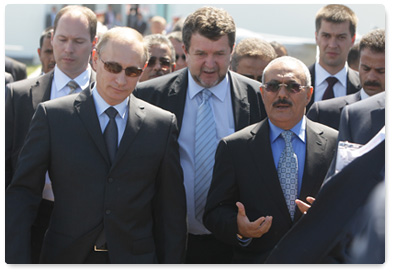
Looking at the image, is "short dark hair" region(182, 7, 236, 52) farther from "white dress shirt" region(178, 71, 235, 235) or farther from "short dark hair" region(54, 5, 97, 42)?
"short dark hair" region(54, 5, 97, 42)

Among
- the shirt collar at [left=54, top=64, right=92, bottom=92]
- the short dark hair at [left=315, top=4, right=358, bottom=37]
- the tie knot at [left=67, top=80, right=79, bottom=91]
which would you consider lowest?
the tie knot at [left=67, top=80, right=79, bottom=91]

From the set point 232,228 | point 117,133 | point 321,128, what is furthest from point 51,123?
point 321,128

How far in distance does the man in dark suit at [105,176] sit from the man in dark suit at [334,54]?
5.86 ft

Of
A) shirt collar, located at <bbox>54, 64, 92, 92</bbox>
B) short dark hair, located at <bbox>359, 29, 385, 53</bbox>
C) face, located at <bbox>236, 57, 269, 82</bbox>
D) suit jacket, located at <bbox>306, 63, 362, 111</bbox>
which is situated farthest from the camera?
→ face, located at <bbox>236, 57, 269, 82</bbox>

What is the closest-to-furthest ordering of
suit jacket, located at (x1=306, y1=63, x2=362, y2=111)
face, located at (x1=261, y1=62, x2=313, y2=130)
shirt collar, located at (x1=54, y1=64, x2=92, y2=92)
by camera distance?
face, located at (x1=261, y1=62, x2=313, y2=130) < shirt collar, located at (x1=54, y1=64, x2=92, y2=92) < suit jacket, located at (x1=306, y1=63, x2=362, y2=111)

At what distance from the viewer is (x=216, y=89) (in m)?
3.78

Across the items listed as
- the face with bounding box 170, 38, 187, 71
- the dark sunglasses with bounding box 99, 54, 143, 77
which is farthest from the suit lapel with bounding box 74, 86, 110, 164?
the face with bounding box 170, 38, 187, 71

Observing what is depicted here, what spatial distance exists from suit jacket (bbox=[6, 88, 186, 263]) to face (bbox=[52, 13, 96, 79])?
0.98 metres

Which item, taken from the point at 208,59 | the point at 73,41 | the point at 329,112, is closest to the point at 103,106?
the point at 208,59

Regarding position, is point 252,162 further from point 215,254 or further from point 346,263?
point 346,263

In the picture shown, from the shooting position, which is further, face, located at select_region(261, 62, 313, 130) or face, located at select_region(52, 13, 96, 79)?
face, located at select_region(52, 13, 96, 79)

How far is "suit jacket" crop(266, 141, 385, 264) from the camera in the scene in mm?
2420

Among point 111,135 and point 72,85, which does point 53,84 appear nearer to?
point 72,85

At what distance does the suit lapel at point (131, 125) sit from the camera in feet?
10.2
